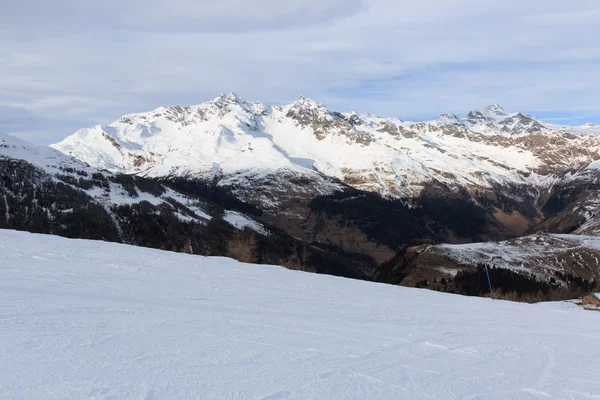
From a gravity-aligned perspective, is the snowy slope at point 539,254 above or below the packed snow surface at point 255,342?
above

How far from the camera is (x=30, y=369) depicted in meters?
9.33

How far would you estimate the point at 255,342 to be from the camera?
12805 mm

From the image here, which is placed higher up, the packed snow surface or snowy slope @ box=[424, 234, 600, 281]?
snowy slope @ box=[424, 234, 600, 281]

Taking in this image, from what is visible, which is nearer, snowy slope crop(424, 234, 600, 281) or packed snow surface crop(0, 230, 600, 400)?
packed snow surface crop(0, 230, 600, 400)

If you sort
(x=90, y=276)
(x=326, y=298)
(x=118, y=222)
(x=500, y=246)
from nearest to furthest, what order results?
(x=90, y=276), (x=326, y=298), (x=500, y=246), (x=118, y=222)

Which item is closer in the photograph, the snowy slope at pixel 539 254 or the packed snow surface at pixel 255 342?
the packed snow surface at pixel 255 342

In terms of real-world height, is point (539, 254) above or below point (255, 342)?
above

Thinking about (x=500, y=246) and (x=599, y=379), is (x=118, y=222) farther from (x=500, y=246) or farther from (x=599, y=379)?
(x=599, y=379)

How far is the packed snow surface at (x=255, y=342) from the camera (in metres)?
9.52

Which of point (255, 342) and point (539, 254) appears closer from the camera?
point (255, 342)

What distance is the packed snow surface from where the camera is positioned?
9.52m

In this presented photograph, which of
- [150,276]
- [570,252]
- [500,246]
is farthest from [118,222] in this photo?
[150,276]

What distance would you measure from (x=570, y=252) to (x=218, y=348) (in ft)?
536

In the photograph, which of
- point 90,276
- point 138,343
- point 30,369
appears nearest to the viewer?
point 30,369
